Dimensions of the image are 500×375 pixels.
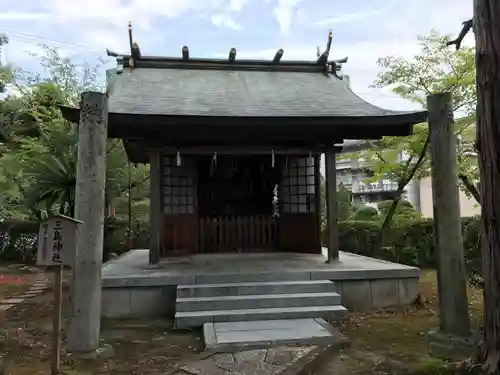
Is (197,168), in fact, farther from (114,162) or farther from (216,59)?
(114,162)

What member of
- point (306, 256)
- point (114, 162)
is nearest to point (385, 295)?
point (306, 256)

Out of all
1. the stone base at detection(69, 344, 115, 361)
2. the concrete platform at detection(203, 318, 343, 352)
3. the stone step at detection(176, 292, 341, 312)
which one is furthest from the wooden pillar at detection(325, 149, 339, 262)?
the stone base at detection(69, 344, 115, 361)

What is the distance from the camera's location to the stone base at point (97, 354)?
4367 millimetres

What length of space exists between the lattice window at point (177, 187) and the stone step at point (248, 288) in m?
3.27

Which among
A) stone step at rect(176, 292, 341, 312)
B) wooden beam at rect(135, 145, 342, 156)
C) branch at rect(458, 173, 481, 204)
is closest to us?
stone step at rect(176, 292, 341, 312)

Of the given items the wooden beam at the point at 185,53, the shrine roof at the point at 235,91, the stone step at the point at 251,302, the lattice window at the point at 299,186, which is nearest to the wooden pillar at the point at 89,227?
the stone step at the point at 251,302

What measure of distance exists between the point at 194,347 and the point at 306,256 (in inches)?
181

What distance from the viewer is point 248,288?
649 centimetres

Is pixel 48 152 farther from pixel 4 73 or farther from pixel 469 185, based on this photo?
pixel 469 185

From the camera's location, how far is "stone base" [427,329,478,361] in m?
4.42

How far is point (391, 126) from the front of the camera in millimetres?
7793

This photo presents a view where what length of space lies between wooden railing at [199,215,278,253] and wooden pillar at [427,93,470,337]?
5.57m

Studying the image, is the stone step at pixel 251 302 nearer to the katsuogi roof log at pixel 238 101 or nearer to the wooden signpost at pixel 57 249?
the wooden signpost at pixel 57 249

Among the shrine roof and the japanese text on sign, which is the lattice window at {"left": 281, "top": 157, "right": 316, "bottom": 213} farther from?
the japanese text on sign
